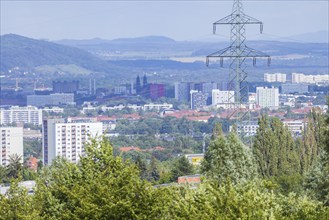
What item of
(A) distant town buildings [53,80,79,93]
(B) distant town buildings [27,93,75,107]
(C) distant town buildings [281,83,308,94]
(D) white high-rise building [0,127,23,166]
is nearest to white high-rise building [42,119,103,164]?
(D) white high-rise building [0,127,23,166]

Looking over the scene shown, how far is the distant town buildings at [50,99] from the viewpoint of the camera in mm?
146625

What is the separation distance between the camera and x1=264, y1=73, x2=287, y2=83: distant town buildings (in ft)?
529

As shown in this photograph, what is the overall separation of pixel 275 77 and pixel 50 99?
31.9 meters

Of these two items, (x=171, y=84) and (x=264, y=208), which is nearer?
(x=264, y=208)

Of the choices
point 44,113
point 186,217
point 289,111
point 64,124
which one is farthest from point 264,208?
point 44,113

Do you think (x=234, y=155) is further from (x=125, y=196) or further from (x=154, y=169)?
(x=154, y=169)

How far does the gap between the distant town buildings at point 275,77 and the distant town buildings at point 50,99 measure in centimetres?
2654

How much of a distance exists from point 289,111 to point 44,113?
96.9ft

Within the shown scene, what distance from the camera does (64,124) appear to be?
82.6 metres

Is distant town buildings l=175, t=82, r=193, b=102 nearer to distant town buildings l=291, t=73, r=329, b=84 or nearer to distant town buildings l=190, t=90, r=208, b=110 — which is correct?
distant town buildings l=190, t=90, r=208, b=110

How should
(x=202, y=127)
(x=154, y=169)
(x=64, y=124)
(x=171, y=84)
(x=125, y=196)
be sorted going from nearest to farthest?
(x=125, y=196) < (x=154, y=169) < (x=64, y=124) < (x=202, y=127) < (x=171, y=84)

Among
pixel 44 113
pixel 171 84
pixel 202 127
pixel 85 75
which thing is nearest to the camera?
pixel 202 127

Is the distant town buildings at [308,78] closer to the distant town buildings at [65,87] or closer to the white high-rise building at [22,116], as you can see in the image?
the distant town buildings at [65,87]

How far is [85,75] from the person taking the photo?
7643 inches
